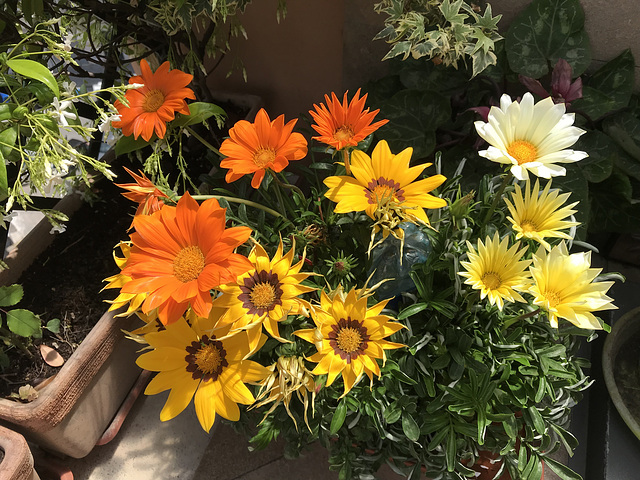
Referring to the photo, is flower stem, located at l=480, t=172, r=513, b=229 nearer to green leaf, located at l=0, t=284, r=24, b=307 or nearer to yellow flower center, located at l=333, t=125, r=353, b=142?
yellow flower center, located at l=333, t=125, r=353, b=142

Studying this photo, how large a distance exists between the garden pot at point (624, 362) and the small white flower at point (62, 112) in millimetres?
1330

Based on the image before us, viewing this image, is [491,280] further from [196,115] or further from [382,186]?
[196,115]

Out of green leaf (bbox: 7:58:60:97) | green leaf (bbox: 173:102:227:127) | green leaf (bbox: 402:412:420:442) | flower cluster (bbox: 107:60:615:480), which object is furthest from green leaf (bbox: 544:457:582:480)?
green leaf (bbox: 7:58:60:97)

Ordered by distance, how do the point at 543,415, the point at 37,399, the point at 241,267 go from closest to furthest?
the point at 241,267, the point at 543,415, the point at 37,399

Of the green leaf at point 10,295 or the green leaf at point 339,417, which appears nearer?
the green leaf at point 339,417

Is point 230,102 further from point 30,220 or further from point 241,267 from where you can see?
point 241,267

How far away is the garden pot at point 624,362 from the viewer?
1.27 m

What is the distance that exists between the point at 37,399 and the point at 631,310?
1.45 metres

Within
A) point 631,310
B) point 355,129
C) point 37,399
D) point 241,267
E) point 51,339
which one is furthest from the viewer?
point 631,310

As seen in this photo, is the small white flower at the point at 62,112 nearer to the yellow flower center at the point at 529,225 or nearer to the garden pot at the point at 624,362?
the yellow flower center at the point at 529,225

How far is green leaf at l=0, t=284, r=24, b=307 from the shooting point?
3.37 feet

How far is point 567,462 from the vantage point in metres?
1.33

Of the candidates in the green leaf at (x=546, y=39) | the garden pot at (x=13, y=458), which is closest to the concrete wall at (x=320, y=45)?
the green leaf at (x=546, y=39)

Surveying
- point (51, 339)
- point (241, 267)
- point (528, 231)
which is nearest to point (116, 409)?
point (51, 339)
